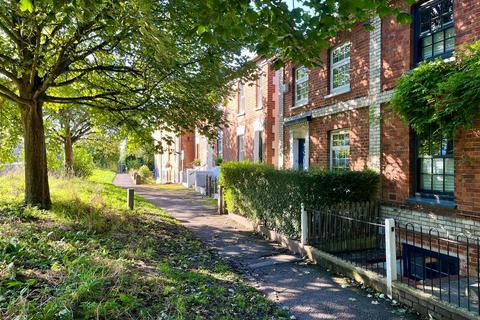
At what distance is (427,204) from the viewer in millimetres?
7625

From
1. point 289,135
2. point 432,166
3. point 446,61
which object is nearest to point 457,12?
point 446,61

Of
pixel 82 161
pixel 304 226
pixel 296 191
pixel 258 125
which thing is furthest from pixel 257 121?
pixel 82 161

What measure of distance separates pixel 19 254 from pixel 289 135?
10201mm

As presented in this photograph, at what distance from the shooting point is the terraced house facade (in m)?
6.88

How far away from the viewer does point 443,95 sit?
6609 mm

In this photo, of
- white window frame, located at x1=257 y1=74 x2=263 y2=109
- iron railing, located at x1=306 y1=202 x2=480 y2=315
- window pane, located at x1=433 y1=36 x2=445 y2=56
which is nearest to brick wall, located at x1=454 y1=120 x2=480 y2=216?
iron railing, located at x1=306 y1=202 x2=480 y2=315

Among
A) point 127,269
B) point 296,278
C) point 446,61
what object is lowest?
point 296,278

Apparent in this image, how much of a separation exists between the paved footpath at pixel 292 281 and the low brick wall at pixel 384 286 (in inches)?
7.1

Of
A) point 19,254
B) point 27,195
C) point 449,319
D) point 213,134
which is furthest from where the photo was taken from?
point 213,134

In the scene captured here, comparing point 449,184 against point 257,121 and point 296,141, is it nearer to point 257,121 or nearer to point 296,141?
point 296,141

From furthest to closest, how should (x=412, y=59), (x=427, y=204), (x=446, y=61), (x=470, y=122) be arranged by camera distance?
(x=412, y=59) < (x=427, y=204) < (x=446, y=61) < (x=470, y=122)

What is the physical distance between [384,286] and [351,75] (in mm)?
6410

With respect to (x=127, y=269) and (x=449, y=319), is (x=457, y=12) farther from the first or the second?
(x=127, y=269)

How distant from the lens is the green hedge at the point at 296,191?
8492mm
